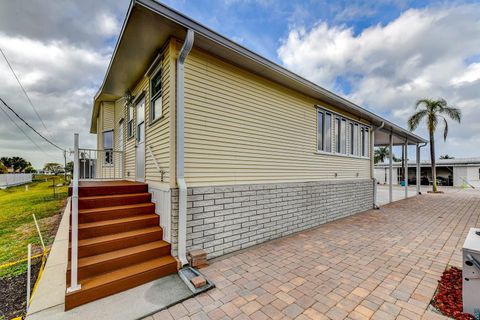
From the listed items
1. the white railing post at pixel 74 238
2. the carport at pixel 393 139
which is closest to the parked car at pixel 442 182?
the carport at pixel 393 139

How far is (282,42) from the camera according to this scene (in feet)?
30.8

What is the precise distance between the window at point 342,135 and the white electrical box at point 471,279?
445cm

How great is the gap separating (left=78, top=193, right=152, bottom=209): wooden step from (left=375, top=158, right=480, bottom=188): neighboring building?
26.4 meters

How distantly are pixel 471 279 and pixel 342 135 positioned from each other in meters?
5.87

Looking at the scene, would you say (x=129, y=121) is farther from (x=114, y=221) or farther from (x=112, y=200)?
(x=114, y=221)

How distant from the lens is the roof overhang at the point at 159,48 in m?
2.96

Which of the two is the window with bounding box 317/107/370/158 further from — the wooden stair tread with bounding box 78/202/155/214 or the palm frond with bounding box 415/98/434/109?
the palm frond with bounding box 415/98/434/109

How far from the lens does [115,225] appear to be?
341 centimetres

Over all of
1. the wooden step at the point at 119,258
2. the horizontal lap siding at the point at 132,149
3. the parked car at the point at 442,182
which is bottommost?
the parked car at the point at 442,182

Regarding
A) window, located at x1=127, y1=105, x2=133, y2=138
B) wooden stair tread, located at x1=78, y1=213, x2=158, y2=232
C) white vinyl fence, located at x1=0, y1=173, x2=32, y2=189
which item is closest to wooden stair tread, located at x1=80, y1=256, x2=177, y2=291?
wooden stair tread, located at x1=78, y1=213, x2=158, y2=232

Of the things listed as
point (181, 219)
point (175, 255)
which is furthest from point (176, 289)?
point (181, 219)

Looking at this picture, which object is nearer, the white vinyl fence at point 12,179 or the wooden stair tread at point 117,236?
the wooden stair tread at point 117,236

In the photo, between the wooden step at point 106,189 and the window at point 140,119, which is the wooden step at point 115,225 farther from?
the window at point 140,119

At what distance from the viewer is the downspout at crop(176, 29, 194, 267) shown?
334 cm
